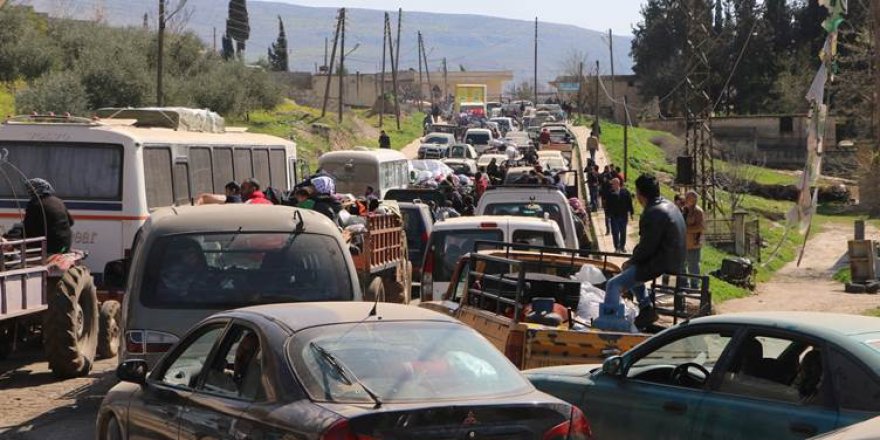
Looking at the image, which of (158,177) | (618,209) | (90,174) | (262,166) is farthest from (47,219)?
(618,209)

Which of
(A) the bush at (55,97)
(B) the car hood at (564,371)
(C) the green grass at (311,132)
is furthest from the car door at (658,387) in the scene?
(C) the green grass at (311,132)

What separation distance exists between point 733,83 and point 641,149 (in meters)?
19.0

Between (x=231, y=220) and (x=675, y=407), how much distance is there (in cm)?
434

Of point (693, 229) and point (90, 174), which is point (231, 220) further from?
point (693, 229)

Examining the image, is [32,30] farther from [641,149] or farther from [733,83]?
[733,83]

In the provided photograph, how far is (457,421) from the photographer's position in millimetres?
6168

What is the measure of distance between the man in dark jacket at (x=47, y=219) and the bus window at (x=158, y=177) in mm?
3506

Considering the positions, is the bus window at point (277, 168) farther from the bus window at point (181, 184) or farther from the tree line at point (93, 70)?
the tree line at point (93, 70)

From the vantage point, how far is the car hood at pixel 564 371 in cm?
915

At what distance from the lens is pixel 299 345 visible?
262 inches

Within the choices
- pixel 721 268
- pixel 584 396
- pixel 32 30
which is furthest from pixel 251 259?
pixel 32 30

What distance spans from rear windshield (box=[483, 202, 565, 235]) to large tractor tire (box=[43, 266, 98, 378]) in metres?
6.96

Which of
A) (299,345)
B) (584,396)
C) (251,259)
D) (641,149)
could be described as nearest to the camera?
(299,345)

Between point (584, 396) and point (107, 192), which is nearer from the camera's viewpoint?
point (584, 396)
